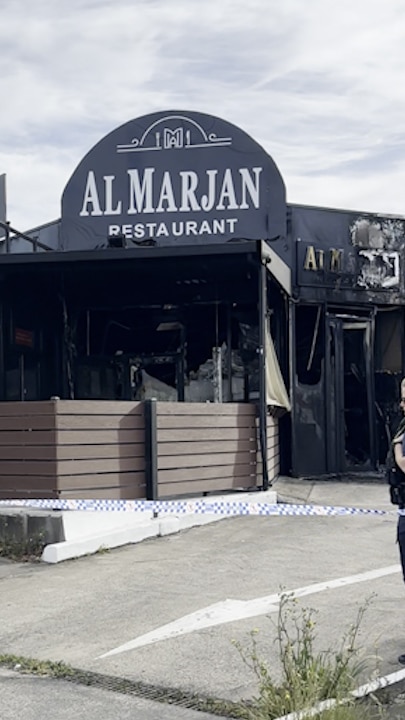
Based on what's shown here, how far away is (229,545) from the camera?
393 inches

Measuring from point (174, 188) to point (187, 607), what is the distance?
26.3 feet

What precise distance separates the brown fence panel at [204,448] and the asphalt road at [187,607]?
744mm

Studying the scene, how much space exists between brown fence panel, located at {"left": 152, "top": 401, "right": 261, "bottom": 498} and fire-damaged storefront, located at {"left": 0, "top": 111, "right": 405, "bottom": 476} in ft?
1.20

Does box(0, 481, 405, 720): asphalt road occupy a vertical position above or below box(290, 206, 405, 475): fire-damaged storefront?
below

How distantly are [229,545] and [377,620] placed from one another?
3.44m

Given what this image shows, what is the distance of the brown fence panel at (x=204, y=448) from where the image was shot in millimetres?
11148

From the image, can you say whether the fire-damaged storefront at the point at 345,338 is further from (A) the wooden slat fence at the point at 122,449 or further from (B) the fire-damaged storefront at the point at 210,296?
(A) the wooden slat fence at the point at 122,449

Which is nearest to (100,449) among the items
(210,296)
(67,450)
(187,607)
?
(67,450)

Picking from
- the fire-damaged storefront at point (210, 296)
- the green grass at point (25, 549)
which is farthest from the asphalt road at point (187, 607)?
the fire-damaged storefront at point (210, 296)

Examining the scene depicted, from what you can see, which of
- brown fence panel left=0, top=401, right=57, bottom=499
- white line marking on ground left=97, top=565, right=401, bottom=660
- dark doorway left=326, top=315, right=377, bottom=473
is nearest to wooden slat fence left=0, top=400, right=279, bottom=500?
brown fence panel left=0, top=401, right=57, bottom=499

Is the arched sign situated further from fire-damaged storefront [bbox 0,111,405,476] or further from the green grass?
the green grass

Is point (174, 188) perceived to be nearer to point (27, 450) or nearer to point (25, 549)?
point (27, 450)

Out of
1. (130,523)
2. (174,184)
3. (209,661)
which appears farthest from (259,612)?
(174,184)

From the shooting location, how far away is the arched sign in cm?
1370
